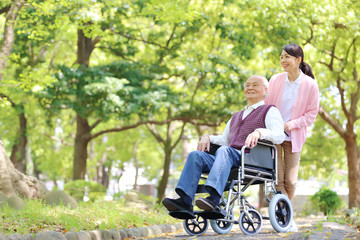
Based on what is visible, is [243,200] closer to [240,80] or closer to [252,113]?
[252,113]

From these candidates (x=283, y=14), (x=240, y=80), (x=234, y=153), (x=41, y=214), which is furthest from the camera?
(x=240, y=80)

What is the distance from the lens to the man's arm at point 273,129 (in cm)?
458

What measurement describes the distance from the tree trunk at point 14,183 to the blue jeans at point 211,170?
4.26 m

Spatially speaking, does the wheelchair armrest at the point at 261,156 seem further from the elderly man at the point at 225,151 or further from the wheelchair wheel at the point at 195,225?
the wheelchair wheel at the point at 195,225

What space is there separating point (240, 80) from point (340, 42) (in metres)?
2.82

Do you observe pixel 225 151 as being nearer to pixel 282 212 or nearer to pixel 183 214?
pixel 183 214

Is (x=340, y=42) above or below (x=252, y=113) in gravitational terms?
above

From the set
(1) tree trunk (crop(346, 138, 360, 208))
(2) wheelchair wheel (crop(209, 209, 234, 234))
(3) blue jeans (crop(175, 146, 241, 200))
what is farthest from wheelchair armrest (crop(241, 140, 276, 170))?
(1) tree trunk (crop(346, 138, 360, 208))

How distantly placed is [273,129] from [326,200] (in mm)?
11337

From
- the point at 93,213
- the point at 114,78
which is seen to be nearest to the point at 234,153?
the point at 93,213

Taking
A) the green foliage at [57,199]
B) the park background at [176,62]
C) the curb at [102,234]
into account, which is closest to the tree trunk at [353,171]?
the park background at [176,62]

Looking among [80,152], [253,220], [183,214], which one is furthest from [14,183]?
[80,152]

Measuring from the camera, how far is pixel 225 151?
448 cm

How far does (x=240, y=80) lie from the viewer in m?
13.5
